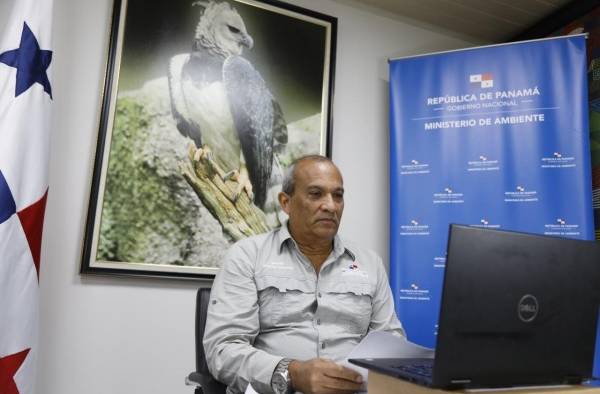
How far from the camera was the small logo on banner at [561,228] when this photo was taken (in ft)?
8.29

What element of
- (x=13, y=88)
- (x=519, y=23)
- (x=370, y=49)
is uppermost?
(x=519, y=23)

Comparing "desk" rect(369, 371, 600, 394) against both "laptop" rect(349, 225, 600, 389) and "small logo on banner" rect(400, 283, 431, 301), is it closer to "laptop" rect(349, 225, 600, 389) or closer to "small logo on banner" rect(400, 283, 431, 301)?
"laptop" rect(349, 225, 600, 389)

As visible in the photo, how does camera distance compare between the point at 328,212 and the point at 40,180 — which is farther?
the point at 40,180

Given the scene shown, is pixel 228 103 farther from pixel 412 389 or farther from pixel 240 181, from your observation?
pixel 412 389

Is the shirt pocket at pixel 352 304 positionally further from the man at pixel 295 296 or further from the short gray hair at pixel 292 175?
the short gray hair at pixel 292 175

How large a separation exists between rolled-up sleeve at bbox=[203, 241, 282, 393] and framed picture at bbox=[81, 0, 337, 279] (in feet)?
2.90

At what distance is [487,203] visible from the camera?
8.84 feet

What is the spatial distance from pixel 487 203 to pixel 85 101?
2.07 meters

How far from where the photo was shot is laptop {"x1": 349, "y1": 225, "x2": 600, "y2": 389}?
0.78 metres

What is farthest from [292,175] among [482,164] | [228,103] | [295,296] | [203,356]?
[482,164]

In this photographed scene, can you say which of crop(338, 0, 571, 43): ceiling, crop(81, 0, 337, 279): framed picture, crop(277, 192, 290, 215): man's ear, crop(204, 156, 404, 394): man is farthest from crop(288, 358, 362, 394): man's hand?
crop(338, 0, 571, 43): ceiling

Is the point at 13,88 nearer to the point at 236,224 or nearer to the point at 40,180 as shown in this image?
the point at 40,180

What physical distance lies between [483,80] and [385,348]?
223 cm

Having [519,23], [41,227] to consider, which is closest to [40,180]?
[41,227]
